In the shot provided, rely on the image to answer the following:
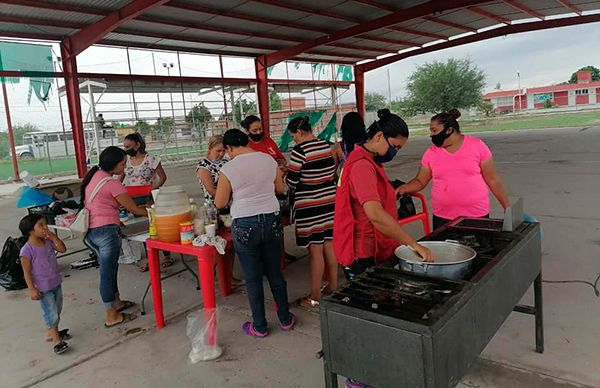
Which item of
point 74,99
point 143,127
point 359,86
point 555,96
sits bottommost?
point 143,127

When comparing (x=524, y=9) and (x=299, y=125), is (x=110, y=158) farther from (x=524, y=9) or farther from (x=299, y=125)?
(x=524, y=9)

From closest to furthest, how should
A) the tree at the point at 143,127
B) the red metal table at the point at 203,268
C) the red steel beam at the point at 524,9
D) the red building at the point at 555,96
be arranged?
the red metal table at the point at 203,268, the red steel beam at the point at 524,9, the tree at the point at 143,127, the red building at the point at 555,96

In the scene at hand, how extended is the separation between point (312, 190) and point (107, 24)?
7.46 meters

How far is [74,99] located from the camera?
379 inches

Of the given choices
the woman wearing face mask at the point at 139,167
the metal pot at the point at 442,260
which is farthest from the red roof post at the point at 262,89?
the metal pot at the point at 442,260

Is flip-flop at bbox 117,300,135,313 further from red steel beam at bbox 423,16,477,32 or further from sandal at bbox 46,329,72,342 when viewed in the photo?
red steel beam at bbox 423,16,477,32

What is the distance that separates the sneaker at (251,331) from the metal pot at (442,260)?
1.36m

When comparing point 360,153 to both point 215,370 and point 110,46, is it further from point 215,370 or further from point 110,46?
point 110,46

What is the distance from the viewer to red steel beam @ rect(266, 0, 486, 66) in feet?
33.5

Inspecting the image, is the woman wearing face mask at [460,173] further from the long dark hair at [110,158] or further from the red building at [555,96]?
the red building at [555,96]

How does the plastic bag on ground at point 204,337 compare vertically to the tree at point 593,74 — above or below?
below

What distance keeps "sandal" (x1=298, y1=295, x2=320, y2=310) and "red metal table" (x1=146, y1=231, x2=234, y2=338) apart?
0.68 meters

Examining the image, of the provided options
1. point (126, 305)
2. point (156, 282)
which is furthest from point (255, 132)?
point (126, 305)

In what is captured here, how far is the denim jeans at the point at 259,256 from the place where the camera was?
2.56 m
